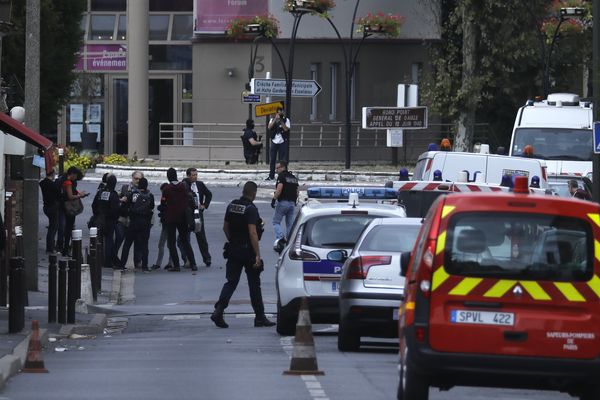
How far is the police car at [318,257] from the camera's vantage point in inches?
679

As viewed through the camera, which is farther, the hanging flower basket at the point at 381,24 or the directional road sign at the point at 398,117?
the hanging flower basket at the point at 381,24

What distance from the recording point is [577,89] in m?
60.5

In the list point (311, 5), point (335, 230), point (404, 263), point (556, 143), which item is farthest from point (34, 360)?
point (311, 5)

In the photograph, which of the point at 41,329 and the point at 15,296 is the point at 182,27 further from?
the point at 15,296

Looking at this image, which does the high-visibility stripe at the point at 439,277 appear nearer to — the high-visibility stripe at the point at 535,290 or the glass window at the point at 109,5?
the high-visibility stripe at the point at 535,290

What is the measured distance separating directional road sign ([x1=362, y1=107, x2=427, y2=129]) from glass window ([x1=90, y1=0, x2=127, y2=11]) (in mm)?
16534

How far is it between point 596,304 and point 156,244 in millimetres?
22437

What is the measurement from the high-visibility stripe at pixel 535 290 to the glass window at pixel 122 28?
46.8 metres

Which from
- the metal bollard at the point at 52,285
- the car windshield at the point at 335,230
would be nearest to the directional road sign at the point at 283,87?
the metal bollard at the point at 52,285

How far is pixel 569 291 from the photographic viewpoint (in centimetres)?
1017

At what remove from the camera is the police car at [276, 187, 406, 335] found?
17.2 m

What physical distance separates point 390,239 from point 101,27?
4177cm

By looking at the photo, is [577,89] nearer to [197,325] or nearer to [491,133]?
[491,133]

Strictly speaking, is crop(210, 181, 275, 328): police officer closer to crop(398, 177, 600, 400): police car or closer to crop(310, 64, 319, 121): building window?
crop(398, 177, 600, 400): police car
